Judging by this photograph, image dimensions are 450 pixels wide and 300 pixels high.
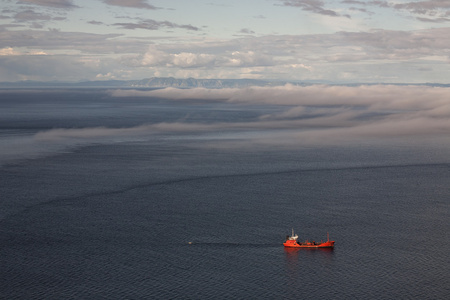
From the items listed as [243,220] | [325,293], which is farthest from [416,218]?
[325,293]

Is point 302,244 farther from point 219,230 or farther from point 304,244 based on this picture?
point 219,230

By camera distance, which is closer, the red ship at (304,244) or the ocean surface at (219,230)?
the ocean surface at (219,230)

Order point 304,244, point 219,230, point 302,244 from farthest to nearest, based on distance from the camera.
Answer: point 219,230, point 304,244, point 302,244

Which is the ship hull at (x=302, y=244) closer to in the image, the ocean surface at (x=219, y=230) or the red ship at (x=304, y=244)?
the red ship at (x=304, y=244)

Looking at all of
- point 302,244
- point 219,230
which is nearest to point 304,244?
point 302,244

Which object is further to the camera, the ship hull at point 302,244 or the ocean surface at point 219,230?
the ship hull at point 302,244

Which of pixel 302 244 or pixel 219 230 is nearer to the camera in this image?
pixel 302 244

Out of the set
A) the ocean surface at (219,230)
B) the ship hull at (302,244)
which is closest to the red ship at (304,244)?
the ship hull at (302,244)

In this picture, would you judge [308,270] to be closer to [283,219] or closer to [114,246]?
[283,219]
